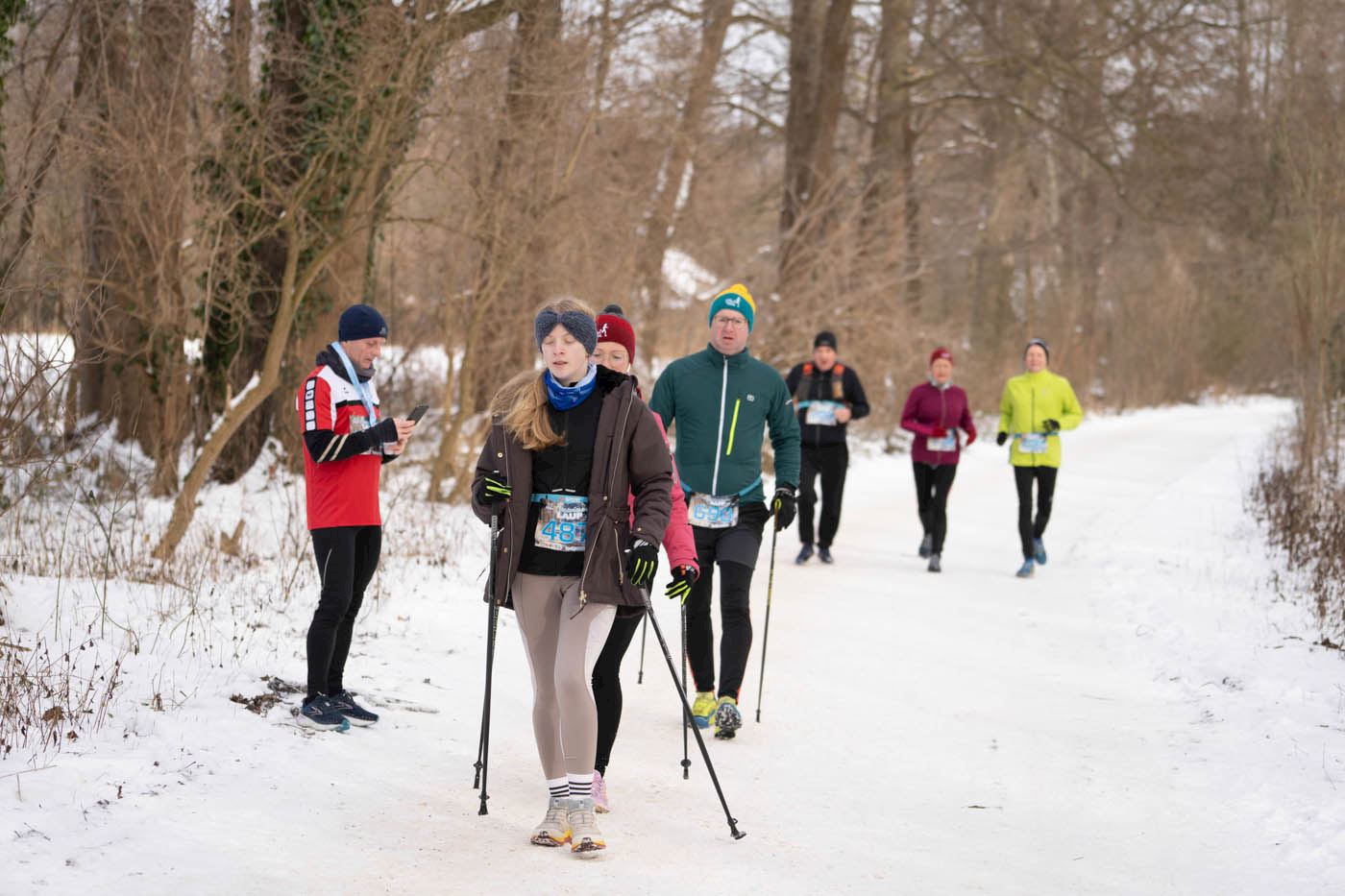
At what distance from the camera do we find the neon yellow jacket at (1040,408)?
464 inches

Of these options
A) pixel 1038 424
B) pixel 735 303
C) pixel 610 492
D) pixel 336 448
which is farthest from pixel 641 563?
pixel 1038 424

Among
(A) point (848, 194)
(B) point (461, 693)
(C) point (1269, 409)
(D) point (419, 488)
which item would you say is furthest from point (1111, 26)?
(C) point (1269, 409)

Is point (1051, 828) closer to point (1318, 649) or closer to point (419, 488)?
point (1318, 649)

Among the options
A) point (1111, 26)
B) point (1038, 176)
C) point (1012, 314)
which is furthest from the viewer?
point (1038, 176)

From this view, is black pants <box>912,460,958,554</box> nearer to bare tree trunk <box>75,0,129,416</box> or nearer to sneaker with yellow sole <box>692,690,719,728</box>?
sneaker with yellow sole <box>692,690,719,728</box>

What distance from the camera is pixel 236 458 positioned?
49.8 ft

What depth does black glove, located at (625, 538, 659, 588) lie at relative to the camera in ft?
15.3

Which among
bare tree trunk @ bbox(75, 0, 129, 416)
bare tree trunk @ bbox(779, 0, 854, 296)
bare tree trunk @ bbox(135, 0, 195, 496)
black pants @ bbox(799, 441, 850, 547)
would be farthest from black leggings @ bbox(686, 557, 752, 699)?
bare tree trunk @ bbox(779, 0, 854, 296)

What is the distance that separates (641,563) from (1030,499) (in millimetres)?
7694

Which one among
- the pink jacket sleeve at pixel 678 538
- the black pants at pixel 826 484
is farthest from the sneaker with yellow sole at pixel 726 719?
the black pants at pixel 826 484

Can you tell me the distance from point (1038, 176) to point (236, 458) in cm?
3202

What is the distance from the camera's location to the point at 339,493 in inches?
234

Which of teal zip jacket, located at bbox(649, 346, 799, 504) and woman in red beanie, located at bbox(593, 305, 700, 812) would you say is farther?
teal zip jacket, located at bbox(649, 346, 799, 504)

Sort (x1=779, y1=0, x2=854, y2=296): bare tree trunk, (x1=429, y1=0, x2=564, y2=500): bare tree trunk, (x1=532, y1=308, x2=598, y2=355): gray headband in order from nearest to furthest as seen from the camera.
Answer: (x1=532, y1=308, x2=598, y2=355): gray headband, (x1=429, y1=0, x2=564, y2=500): bare tree trunk, (x1=779, y1=0, x2=854, y2=296): bare tree trunk
